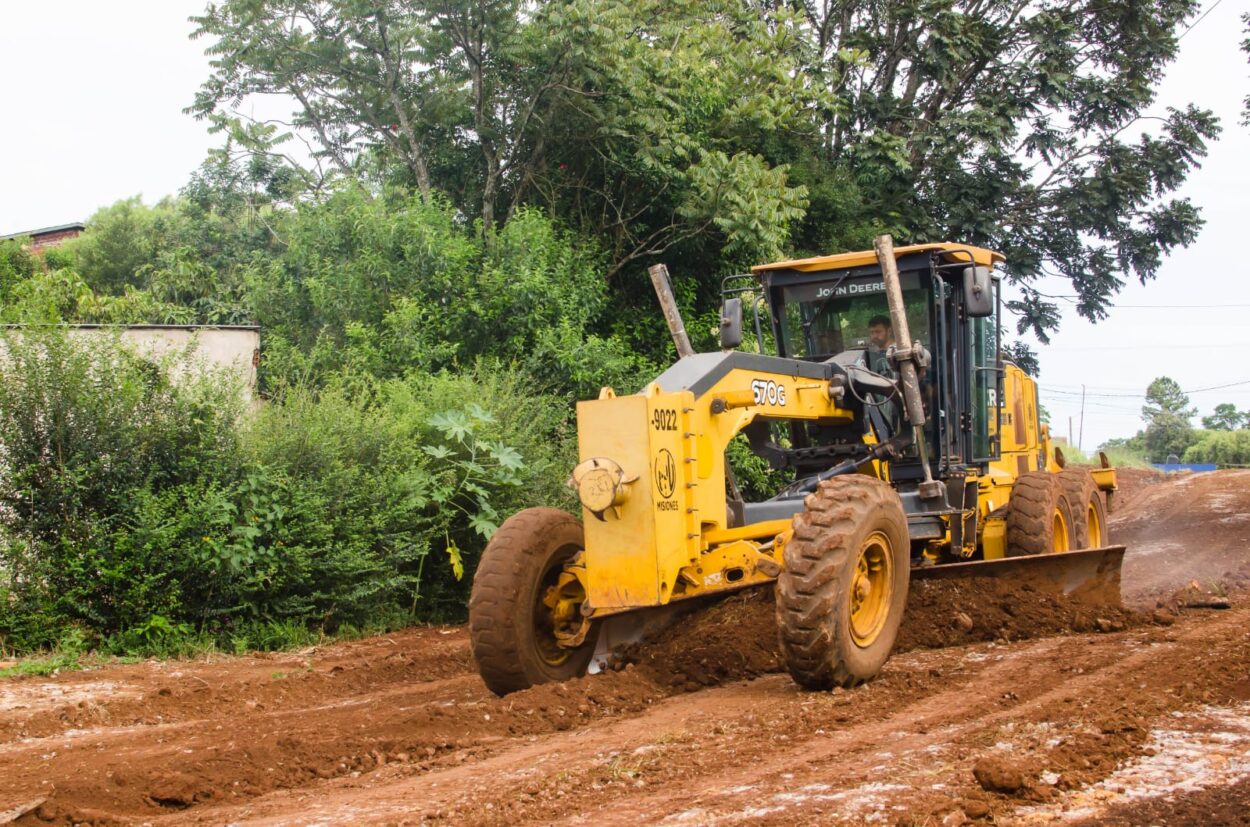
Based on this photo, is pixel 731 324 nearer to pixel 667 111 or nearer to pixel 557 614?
pixel 557 614

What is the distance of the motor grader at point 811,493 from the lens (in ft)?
23.3

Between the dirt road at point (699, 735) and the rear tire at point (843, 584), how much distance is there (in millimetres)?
216

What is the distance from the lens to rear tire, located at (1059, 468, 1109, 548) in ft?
37.6

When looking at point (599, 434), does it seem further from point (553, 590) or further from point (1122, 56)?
point (1122, 56)

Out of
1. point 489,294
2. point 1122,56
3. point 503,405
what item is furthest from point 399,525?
point 1122,56

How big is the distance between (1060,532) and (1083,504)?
43 centimetres

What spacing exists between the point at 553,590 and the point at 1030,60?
20.5m

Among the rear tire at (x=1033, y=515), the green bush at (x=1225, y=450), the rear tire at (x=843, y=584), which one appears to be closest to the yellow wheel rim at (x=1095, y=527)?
the rear tire at (x=1033, y=515)

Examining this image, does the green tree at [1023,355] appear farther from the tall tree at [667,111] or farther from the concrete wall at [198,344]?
the concrete wall at [198,344]

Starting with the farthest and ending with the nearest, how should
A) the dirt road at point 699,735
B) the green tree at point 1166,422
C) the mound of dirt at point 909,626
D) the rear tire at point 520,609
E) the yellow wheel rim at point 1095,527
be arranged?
the green tree at point 1166,422 → the yellow wheel rim at point 1095,527 → the mound of dirt at point 909,626 → the rear tire at point 520,609 → the dirt road at point 699,735

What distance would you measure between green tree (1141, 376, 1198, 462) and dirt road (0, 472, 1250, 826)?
72939 mm

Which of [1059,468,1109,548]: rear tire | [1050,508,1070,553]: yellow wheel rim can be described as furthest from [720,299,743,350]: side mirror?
[1059,468,1109,548]: rear tire

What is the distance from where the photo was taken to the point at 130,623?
34.9 feet

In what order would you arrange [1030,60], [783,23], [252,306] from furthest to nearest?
[1030,60] < [783,23] < [252,306]
